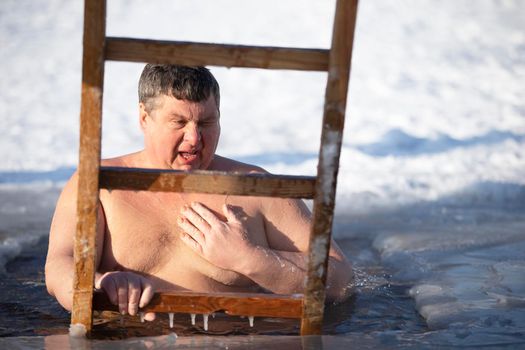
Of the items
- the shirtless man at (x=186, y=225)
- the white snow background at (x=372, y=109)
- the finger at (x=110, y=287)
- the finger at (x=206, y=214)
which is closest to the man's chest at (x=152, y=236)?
the shirtless man at (x=186, y=225)

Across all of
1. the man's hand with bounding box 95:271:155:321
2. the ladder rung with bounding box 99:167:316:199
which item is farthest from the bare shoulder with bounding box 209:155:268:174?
the ladder rung with bounding box 99:167:316:199

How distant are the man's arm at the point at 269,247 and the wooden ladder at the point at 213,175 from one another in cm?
44

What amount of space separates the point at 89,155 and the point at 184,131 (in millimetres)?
753

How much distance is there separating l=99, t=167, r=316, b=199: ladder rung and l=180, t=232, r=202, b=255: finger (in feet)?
2.17

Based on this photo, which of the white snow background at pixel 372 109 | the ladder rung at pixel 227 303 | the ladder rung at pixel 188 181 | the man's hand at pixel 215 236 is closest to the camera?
the ladder rung at pixel 188 181

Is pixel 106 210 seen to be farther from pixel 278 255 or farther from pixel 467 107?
pixel 467 107

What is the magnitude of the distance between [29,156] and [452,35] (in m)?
6.20

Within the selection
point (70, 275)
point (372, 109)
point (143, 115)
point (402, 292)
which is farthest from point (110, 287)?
point (372, 109)

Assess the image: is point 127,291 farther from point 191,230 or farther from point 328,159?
point 328,159

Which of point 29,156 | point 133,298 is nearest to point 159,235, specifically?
point 133,298

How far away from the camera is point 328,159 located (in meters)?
2.21

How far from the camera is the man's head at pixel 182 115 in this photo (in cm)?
289

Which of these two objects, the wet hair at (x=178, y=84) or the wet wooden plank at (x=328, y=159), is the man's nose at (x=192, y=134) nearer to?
the wet hair at (x=178, y=84)

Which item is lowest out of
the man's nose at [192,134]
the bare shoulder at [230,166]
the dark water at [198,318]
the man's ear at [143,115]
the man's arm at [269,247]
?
the dark water at [198,318]
